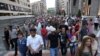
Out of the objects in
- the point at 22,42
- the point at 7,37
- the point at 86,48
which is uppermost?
the point at 86,48

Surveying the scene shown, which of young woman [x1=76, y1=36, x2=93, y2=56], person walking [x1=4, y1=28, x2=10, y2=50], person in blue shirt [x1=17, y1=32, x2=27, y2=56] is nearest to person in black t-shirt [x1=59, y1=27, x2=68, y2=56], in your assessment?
person in blue shirt [x1=17, y1=32, x2=27, y2=56]

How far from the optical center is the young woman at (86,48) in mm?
4715

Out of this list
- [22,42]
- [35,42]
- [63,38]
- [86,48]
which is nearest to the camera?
[86,48]

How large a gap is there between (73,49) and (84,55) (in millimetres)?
4415

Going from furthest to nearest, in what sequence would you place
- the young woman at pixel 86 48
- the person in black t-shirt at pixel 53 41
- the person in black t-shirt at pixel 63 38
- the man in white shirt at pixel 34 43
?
the person in black t-shirt at pixel 63 38 → the person in black t-shirt at pixel 53 41 → the man in white shirt at pixel 34 43 → the young woman at pixel 86 48

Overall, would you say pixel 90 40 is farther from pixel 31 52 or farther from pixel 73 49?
pixel 73 49

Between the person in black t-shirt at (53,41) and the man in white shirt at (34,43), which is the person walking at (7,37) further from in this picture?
the man in white shirt at (34,43)

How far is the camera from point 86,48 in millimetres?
4754

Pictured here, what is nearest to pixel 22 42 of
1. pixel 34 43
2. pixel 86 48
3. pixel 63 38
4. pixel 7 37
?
pixel 34 43

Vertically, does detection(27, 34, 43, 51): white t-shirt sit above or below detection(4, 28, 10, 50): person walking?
above

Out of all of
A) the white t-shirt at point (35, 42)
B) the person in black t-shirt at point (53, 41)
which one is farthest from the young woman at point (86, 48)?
the person in black t-shirt at point (53, 41)

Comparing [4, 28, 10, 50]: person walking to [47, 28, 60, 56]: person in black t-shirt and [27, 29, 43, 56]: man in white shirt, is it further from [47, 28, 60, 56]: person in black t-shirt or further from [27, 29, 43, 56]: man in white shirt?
[27, 29, 43, 56]: man in white shirt

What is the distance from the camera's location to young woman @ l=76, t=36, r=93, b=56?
15.5ft

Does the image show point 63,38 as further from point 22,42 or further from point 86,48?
point 86,48
